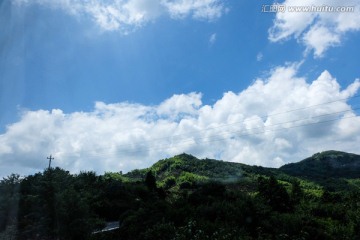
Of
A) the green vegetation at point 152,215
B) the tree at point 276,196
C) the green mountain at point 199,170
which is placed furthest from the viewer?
the green mountain at point 199,170

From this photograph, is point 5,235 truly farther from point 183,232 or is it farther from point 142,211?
point 183,232

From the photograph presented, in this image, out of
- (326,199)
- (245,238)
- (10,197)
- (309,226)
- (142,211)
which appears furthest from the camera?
(326,199)

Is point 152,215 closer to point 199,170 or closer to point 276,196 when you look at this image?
point 276,196

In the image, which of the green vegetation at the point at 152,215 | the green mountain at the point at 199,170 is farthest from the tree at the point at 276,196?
the green mountain at the point at 199,170

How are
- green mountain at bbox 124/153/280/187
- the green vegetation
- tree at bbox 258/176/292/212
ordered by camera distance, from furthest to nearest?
green mountain at bbox 124/153/280/187, tree at bbox 258/176/292/212, the green vegetation

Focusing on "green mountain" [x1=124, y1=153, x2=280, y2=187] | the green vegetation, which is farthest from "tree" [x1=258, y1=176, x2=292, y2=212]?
"green mountain" [x1=124, y1=153, x2=280, y2=187]

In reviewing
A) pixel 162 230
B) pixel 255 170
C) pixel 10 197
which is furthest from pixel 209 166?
pixel 162 230

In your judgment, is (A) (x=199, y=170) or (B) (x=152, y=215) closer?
(B) (x=152, y=215)

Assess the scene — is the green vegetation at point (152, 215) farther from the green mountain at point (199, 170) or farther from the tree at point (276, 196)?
the green mountain at point (199, 170)

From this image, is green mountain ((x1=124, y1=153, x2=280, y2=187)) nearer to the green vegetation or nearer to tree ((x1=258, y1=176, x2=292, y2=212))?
tree ((x1=258, y1=176, x2=292, y2=212))

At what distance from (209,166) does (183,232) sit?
172 m

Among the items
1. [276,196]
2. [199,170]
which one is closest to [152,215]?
[276,196]

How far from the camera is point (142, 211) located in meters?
30.6

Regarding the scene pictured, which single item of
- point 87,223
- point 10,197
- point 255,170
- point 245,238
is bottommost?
point 245,238
